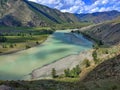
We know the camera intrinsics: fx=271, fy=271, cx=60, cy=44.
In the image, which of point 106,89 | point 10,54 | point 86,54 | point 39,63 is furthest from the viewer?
point 10,54

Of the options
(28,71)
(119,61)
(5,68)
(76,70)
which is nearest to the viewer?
(119,61)

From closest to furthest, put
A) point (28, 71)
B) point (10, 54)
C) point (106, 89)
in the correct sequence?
point (106, 89), point (28, 71), point (10, 54)

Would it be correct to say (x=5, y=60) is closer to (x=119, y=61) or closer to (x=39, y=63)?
(x=39, y=63)

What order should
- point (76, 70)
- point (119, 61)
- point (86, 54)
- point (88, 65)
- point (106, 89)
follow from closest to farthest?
point (106, 89)
point (119, 61)
point (76, 70)
point (88, 65)
point (86, 54)

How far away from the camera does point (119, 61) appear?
3819 inches

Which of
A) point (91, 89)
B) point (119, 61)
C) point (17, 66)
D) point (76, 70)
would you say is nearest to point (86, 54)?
point (17, 66)

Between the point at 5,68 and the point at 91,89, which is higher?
the point at 91,89

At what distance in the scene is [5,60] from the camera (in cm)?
17250

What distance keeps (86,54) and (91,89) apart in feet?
383

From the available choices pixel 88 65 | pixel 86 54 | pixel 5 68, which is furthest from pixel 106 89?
pixel 86 54

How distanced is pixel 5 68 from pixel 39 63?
67.1 ft

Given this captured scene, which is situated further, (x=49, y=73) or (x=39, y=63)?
(x=39, y=63)

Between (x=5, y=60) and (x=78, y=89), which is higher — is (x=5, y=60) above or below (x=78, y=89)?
below

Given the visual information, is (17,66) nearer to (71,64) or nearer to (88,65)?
(71,64)
